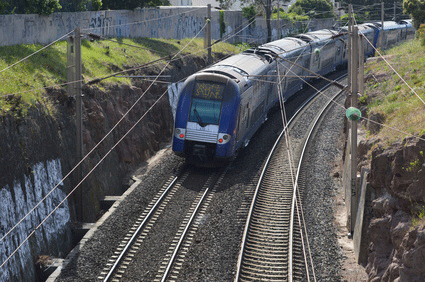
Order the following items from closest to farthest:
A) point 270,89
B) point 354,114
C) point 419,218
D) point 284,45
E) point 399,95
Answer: point 419,218 → point 354,114 → point 399,95 → point 270,89 → point 284,45

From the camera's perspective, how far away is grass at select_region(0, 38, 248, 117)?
19797mm

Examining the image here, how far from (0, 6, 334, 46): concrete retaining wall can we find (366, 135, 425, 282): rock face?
→ 16.6 m

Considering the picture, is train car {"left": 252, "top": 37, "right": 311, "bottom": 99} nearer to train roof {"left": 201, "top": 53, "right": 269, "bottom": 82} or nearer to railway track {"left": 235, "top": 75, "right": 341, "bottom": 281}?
train roof {"left": 201, "top": 53, "right": 269, "bottom": 82}

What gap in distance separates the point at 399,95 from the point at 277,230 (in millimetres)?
7389

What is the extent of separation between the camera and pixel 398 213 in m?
16.0

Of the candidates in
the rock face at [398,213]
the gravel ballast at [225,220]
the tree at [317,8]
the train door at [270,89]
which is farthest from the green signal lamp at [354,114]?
the tree at [317,8]

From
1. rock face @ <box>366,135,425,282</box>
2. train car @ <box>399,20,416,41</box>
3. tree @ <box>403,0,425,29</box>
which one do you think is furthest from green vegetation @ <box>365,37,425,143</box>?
train car @ <box>399,20,416,41</box>

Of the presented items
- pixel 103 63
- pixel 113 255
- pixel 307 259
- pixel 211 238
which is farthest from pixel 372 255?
pixel 103 63

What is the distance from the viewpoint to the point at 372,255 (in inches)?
656

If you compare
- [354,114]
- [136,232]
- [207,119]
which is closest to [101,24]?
[207,119]

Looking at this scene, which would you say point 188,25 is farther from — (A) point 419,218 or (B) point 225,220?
(A) point 419,218

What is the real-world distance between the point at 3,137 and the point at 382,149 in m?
11.1

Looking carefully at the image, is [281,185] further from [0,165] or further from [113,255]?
[0,165]

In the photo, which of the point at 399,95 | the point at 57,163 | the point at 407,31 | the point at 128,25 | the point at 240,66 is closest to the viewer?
the point at 57,163
